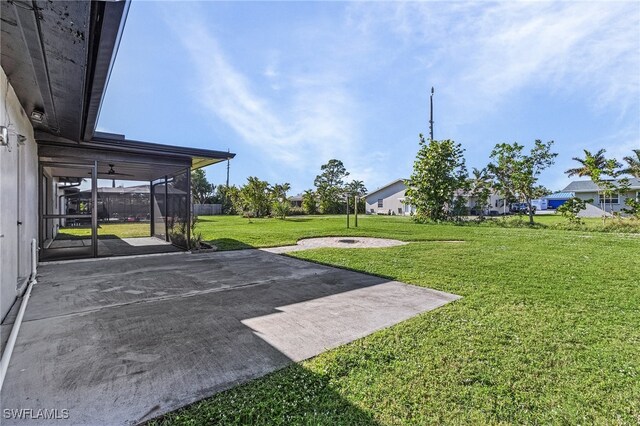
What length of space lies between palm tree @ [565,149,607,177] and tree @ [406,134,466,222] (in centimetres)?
623

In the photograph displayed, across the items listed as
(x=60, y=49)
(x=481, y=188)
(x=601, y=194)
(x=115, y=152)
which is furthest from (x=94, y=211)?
(x=601, y=194)

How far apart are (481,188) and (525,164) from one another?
5.26 metres

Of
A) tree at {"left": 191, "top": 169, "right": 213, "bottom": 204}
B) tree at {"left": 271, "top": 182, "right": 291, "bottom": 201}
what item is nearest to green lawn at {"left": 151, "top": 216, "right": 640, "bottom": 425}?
tree at {"left": 271, "top": 182, "right": 291, "bottom": 201}

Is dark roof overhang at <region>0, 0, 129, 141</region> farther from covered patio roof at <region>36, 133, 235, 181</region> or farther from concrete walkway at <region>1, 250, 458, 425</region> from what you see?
concrete walkway at <region>1, 250, 458, 425</region>

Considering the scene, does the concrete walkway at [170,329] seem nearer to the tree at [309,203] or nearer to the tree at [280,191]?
the tree at [280,191]

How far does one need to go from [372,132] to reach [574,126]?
37.0ft

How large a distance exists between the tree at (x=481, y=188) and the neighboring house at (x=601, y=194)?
228 inches

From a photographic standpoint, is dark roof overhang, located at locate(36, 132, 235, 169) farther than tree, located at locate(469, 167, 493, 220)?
No

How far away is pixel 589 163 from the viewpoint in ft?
52.1

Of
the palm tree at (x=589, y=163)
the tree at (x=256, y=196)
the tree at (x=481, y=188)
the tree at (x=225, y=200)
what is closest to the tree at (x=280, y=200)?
the tree at (x=256, y=196)

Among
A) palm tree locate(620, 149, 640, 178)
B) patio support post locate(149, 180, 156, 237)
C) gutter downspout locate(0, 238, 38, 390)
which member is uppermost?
palm tree locate(620, 149, 640, 178)

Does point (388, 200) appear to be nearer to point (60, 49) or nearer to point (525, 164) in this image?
point (525, 164)

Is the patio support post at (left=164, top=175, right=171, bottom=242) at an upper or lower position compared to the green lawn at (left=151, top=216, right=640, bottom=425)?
upper

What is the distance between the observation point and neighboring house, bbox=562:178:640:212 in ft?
64.4
